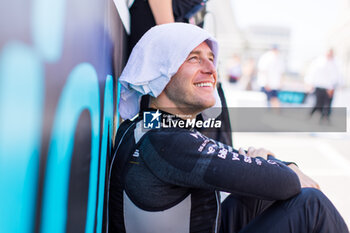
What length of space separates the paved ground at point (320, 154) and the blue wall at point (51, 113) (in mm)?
2098

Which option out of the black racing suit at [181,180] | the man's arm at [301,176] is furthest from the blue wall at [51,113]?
the man's arm at [301,176]

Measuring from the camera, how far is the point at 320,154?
4.47m

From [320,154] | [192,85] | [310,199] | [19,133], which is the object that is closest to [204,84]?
[192,85]

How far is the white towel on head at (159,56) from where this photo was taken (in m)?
1.36

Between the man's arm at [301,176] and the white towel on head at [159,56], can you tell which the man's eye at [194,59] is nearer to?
the white towel on head at [159,56]

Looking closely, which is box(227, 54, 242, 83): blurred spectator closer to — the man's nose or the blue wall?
the man's nose

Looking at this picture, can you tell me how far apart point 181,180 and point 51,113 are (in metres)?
0.49

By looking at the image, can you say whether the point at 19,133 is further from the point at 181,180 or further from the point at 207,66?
the point at 207,66

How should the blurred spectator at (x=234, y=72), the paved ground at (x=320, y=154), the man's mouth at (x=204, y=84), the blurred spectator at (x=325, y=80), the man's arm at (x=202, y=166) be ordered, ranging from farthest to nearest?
1. the blurred spectator at (x=234, y=72)
2. the blurred spectator at (x=325, y=80)
3. the paved ground at (x=320, y=154)
4. the man's mouth at (x=204, y=84)
5. the man's arm at (x=202, y=166)

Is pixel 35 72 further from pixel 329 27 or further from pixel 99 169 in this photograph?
pixel 329 27

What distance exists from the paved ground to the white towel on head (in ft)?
6.02

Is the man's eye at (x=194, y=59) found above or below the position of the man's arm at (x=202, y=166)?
above

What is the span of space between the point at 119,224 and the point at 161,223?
21 cm

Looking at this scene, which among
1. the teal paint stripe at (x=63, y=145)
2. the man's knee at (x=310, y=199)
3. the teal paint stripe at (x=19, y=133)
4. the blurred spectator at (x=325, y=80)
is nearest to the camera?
the teal paint stripe at (x=19, y=133)
